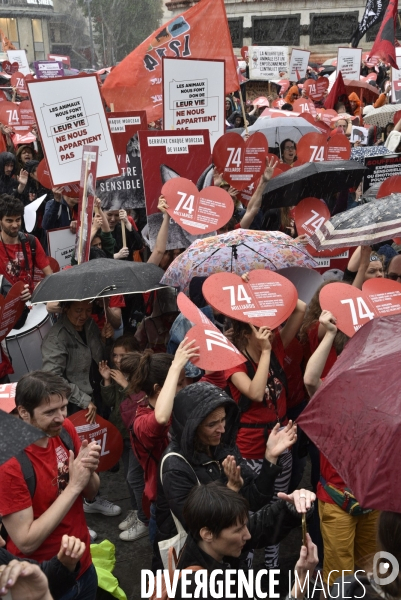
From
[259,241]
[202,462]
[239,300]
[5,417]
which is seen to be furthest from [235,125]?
[5,417]

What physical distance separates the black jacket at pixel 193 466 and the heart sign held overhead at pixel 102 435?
98 cm

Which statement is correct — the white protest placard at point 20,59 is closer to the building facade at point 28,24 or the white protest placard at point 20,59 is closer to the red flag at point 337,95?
the red flag at point 337,95

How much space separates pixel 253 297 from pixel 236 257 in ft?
2.54

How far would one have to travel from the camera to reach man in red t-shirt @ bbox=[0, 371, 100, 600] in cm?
259

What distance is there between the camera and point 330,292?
3352mm

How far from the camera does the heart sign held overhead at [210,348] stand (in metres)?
3.13

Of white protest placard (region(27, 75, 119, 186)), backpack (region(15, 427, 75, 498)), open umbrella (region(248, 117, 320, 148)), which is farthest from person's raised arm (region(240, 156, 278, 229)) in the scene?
open umbrella (region(248, 117, 320, 148))

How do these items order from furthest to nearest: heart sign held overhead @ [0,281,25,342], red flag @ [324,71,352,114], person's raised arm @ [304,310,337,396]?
red flag @ [324,71,352,114] → heart sign held overhead @ [0,281,25,342] → person's raised arm @ [304,310,337,396]

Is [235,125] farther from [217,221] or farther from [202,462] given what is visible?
[202,462]

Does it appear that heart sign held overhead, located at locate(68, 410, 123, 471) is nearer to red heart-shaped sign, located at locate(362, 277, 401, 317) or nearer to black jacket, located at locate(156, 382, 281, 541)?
black jacket, located at locate(156, 382, 281, 541)

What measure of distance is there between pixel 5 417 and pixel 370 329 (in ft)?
4.25

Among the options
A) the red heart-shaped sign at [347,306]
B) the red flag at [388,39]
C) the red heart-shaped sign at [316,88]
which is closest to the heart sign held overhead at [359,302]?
the red heart-shaped sign at [347,306]

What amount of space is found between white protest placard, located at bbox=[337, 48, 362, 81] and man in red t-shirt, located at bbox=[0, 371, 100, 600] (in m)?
14.1

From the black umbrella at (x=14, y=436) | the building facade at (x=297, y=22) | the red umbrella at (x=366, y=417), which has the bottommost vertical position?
the building facade at (x=297, y=22)
